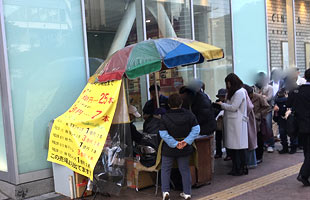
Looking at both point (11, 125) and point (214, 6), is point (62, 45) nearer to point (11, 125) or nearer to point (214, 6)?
point (11, 125)

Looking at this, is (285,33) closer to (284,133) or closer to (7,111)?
(284,133)

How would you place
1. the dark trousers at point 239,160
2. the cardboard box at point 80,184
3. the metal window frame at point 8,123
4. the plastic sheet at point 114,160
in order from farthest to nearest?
1. the dark trousers at point 239,160
2. the metal window frame at point 8,123
3. the cardboard box at point 80,184
4. the plastic sheet at point 114,160

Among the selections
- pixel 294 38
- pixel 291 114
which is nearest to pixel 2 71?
pixel 291 114

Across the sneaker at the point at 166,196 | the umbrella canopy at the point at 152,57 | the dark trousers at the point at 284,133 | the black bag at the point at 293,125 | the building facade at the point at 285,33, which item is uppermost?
the building facade at the point at 285,33

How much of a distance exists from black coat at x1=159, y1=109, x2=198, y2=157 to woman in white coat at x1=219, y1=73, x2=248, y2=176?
4.81 feet

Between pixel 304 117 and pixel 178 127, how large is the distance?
6.41 feet

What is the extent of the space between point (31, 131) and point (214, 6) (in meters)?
5.64

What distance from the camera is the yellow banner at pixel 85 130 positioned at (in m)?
4.56

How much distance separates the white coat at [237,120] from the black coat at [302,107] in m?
0.93

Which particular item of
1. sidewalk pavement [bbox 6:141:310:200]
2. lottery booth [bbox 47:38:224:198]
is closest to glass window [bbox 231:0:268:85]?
sidewalk pavement [bbox 6:141:310:200]

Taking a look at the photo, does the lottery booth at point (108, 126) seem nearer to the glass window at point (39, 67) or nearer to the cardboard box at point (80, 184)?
the cardboard box at point (80, 184)

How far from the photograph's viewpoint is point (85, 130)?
477 centimetres

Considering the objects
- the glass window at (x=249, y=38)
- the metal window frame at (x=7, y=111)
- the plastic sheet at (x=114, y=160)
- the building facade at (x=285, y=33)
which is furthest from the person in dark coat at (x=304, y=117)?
the building facade at (x=285, y=33)

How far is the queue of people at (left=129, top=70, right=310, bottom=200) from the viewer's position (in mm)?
4719
